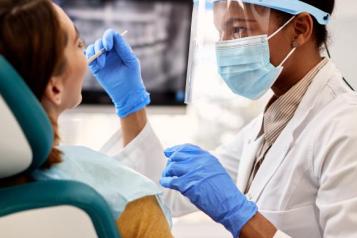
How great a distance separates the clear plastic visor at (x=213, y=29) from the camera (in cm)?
147

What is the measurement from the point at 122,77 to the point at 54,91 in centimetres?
67

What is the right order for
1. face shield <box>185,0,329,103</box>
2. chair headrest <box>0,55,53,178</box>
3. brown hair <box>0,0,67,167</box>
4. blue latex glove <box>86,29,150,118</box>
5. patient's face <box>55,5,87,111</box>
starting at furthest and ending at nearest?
blue latex glove <box>86,29,150,118</box>
face shield <box>185,0,329,103</box>
patient's face <box>55,5,87,111</box>
brown hair <box>0,0,67,167</box>
chair headrest <box>0,55,53,178</box>

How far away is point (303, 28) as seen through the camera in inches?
58.4

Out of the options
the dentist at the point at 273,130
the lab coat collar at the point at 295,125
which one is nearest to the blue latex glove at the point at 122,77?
the dentist at the point at 273,130

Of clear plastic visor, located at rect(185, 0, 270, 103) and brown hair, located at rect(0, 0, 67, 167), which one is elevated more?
brown hair, located at rect(0, 0, 67, 167)

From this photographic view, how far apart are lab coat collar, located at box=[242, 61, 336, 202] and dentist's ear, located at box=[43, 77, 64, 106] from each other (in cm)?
75

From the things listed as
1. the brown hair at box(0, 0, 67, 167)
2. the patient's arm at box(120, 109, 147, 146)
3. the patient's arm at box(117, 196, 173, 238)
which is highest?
the brown hair at box(0, 0, 67, 167)

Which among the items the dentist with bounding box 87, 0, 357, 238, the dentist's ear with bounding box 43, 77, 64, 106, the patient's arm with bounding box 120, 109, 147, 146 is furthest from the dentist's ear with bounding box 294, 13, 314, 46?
the dentist's ear with bounding box 43, 77, 64, 106

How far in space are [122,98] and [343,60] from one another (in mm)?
1121

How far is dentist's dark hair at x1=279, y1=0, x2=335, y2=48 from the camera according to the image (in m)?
1.48

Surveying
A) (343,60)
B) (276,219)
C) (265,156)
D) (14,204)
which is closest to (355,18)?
(343,60)

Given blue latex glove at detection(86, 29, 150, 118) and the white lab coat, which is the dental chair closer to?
the white lab coat

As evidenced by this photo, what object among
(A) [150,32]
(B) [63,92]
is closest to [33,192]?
(B) [63,92]

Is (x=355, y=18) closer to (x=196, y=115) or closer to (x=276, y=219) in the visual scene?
(x=196, y=115)
